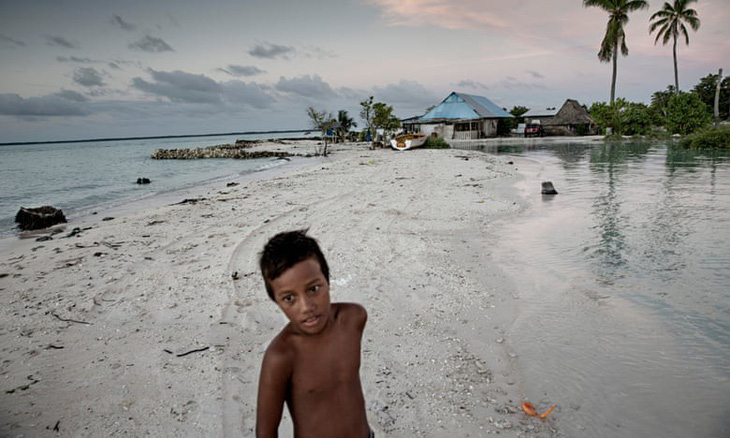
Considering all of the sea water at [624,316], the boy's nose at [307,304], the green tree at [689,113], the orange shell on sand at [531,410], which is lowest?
the orange shell on sand at [531,410]

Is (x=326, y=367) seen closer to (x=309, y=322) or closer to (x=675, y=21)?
(x=309, y=322)

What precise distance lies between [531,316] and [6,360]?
17.3 ft

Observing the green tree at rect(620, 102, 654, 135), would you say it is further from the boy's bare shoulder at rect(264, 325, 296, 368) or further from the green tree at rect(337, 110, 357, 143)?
the boy's bare shoulder at rect(264, 325, 296, 368)

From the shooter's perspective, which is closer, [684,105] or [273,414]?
[273,414]

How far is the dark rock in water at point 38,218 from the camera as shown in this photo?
11.2 meters

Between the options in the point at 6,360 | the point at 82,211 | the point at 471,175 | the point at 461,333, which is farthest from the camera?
the point at 471,175

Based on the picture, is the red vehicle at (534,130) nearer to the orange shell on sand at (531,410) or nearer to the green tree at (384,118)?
the green tree at (384,118)

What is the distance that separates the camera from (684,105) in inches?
1437

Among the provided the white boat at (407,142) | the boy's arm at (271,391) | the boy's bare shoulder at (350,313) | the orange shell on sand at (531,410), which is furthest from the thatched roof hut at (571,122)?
the boy's arm at (271,391)

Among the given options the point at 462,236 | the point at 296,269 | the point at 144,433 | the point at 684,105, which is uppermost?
the point at 684,105

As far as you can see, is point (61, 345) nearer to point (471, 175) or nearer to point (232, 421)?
point (232, 421)

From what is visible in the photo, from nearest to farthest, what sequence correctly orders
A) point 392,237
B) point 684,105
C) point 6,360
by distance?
point 6,360 < point 392,237 < point 684,105

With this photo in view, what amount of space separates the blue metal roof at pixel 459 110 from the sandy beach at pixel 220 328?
1802 inches

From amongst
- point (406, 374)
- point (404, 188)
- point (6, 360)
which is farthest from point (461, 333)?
point (404, 188)
